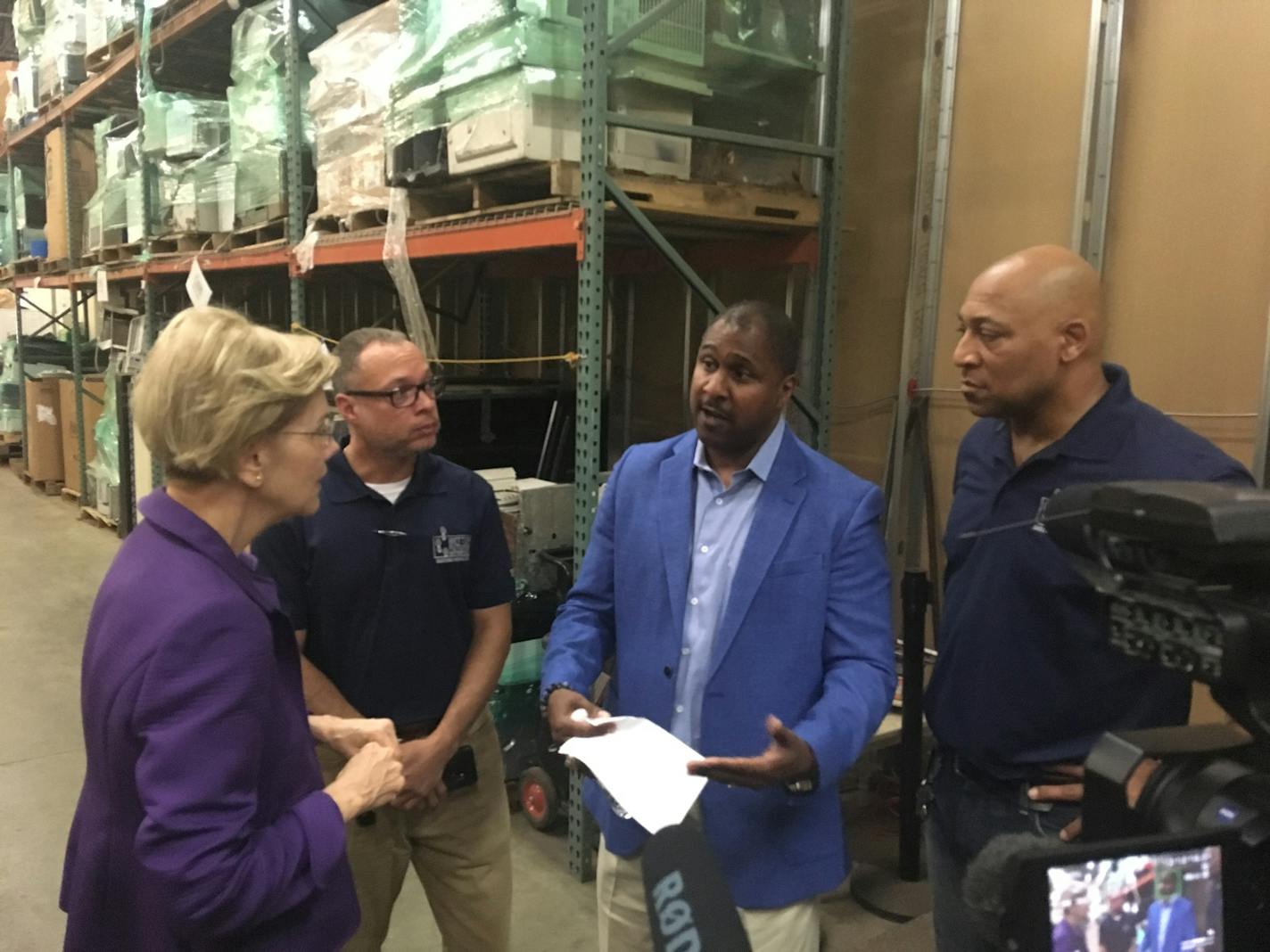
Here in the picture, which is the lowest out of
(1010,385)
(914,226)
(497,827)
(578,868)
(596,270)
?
(578,868)

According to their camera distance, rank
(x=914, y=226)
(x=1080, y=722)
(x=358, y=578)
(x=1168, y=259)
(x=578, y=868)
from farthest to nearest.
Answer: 1. (x=914, y=226)
2. (x=578, y=868)
3. (x=1168, y=259)
4. (x=358, y=578)
5. (x=1080, y=722)

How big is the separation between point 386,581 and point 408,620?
103mm

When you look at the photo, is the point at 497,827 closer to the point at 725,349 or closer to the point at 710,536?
the point at 710,536

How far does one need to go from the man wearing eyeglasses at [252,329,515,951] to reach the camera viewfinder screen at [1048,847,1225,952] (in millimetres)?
1594

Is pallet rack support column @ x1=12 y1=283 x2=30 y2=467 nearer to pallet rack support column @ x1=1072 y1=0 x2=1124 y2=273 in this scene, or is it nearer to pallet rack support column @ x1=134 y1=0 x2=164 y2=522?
pallet rack support column @ x1=134 y1=0 x2=164 y2=522

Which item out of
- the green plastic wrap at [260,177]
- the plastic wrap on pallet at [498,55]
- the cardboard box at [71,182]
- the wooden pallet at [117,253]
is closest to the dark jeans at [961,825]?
the plastic wrap on pallet at [498,55]

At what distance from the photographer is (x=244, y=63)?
180 inches

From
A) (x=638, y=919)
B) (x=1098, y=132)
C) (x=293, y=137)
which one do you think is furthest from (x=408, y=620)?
(x=293, y=137)

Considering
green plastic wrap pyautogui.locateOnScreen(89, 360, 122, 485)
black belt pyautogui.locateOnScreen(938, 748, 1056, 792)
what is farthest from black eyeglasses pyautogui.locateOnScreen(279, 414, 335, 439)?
green plastic wrap pyautogui.locateOnScreen(89, 360, 122, 485)

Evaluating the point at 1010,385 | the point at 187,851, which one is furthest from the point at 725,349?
the point at 187,851

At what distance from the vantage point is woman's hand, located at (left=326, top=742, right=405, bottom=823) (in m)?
1.39

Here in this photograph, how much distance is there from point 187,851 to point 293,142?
3.88m

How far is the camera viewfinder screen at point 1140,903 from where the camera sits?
65 centimetres

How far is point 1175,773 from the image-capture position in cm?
78
